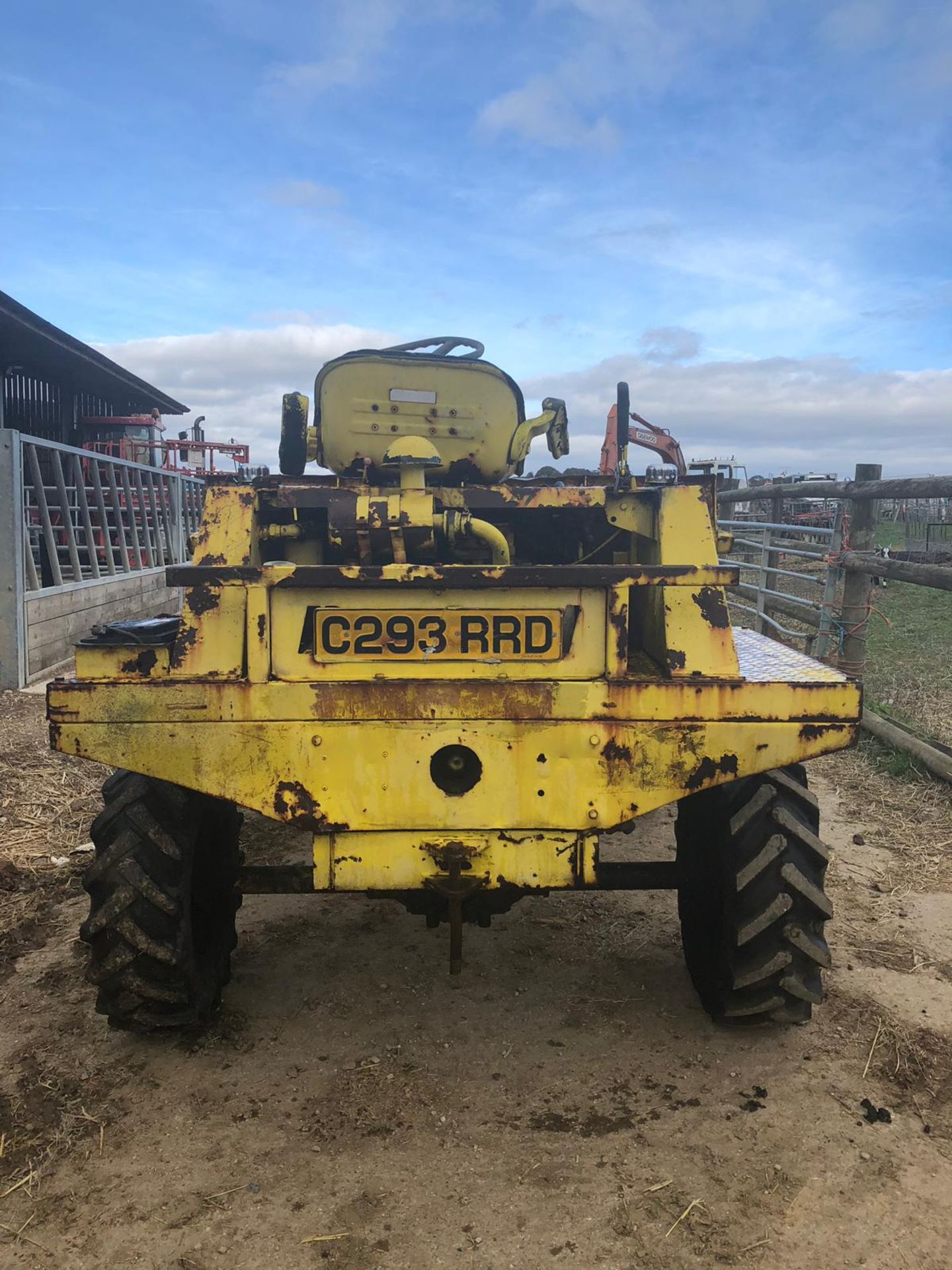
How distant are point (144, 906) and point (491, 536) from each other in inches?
65.0

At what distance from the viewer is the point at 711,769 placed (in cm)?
262

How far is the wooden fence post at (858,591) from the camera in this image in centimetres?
656

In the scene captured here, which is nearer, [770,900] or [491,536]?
[770,900]

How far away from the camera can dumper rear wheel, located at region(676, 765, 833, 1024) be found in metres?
2.78

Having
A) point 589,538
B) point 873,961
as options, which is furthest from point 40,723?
point 873,961

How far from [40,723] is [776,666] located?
5.82 m

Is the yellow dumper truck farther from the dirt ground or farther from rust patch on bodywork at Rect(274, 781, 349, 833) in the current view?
the dirt ground

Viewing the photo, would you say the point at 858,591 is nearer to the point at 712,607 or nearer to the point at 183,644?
the point at 712,607

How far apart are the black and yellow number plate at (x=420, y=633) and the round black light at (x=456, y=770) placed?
0.92 feet

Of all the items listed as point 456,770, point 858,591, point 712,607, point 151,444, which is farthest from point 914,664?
point 151,444

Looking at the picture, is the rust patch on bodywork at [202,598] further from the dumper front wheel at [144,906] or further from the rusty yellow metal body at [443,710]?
the dumper front wheel at [144,906]

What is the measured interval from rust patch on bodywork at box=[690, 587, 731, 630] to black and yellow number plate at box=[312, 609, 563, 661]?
0.44 m

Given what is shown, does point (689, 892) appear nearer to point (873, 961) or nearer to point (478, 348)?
point (873, 961)

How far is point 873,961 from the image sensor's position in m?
3.56
